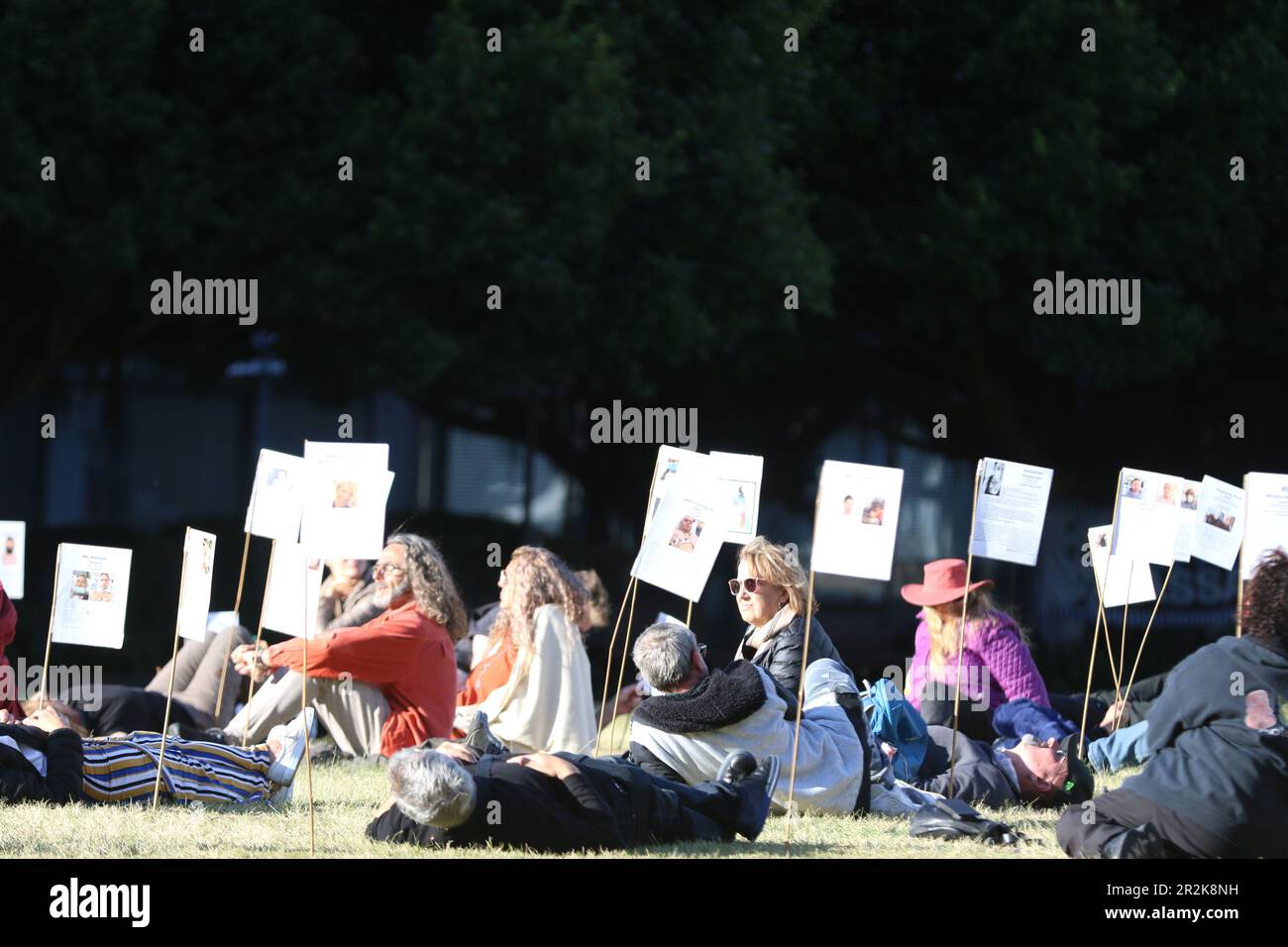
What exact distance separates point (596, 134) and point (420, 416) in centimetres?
1072

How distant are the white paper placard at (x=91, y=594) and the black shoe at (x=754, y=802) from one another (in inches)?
118

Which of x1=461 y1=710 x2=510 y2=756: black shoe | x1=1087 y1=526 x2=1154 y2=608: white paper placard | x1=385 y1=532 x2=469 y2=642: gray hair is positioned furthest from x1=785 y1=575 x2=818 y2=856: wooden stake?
x1=1087 y1=526 x2=1154 y2=608: white paper placard

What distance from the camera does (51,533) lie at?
48.8 ft

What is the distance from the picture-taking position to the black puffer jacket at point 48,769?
725cm

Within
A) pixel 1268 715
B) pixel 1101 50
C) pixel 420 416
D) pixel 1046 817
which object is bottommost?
pixel 1046 817

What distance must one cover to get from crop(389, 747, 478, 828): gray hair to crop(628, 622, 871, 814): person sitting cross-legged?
3.64 feet

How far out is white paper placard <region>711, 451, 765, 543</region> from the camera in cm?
769

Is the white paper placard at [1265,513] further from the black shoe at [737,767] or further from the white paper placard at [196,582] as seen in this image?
the white paper placard at [196,582]

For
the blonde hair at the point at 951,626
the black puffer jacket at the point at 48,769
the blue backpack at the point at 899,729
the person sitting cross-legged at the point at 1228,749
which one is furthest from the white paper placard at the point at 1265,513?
the black puffer jacket at the point at 48,769

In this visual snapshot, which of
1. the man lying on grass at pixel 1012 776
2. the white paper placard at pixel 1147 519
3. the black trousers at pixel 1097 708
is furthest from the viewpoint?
the black trousers at pixel 1097 708

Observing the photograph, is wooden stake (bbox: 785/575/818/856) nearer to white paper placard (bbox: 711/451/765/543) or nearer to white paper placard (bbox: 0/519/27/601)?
white paper placard (bbox: 711/451/765/543)
